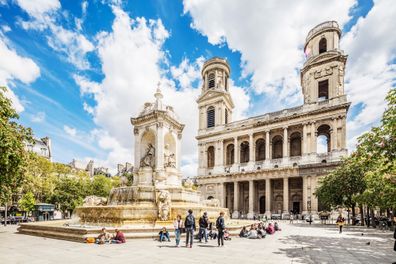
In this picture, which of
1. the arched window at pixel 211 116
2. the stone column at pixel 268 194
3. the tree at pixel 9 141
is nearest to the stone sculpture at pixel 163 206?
the tree at pixel 9 141

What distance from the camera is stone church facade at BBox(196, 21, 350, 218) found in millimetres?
39875

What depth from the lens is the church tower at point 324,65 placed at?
42344 mm

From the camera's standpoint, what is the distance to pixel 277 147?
49.4 metres

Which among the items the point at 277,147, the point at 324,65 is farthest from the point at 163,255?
the point at 324,65

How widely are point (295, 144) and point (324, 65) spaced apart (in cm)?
1453

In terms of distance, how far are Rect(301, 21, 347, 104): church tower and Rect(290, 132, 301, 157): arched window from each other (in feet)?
20.4

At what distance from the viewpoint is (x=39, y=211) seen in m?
30.8

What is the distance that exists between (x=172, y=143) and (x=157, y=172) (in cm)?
274

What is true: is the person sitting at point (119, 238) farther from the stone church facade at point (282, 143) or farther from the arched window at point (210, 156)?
the arched window at point (210, 156)

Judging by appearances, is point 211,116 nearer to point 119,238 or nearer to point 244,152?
point 244,152

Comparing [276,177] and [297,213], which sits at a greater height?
[276,177]

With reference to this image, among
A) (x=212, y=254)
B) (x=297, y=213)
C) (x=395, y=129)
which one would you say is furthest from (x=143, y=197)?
(x=297, y=213)

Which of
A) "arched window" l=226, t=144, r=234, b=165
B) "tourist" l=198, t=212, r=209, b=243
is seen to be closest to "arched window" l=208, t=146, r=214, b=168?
"arched window" l=226, t=144, r=234, b=165

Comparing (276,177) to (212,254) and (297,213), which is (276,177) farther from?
(212,254)
